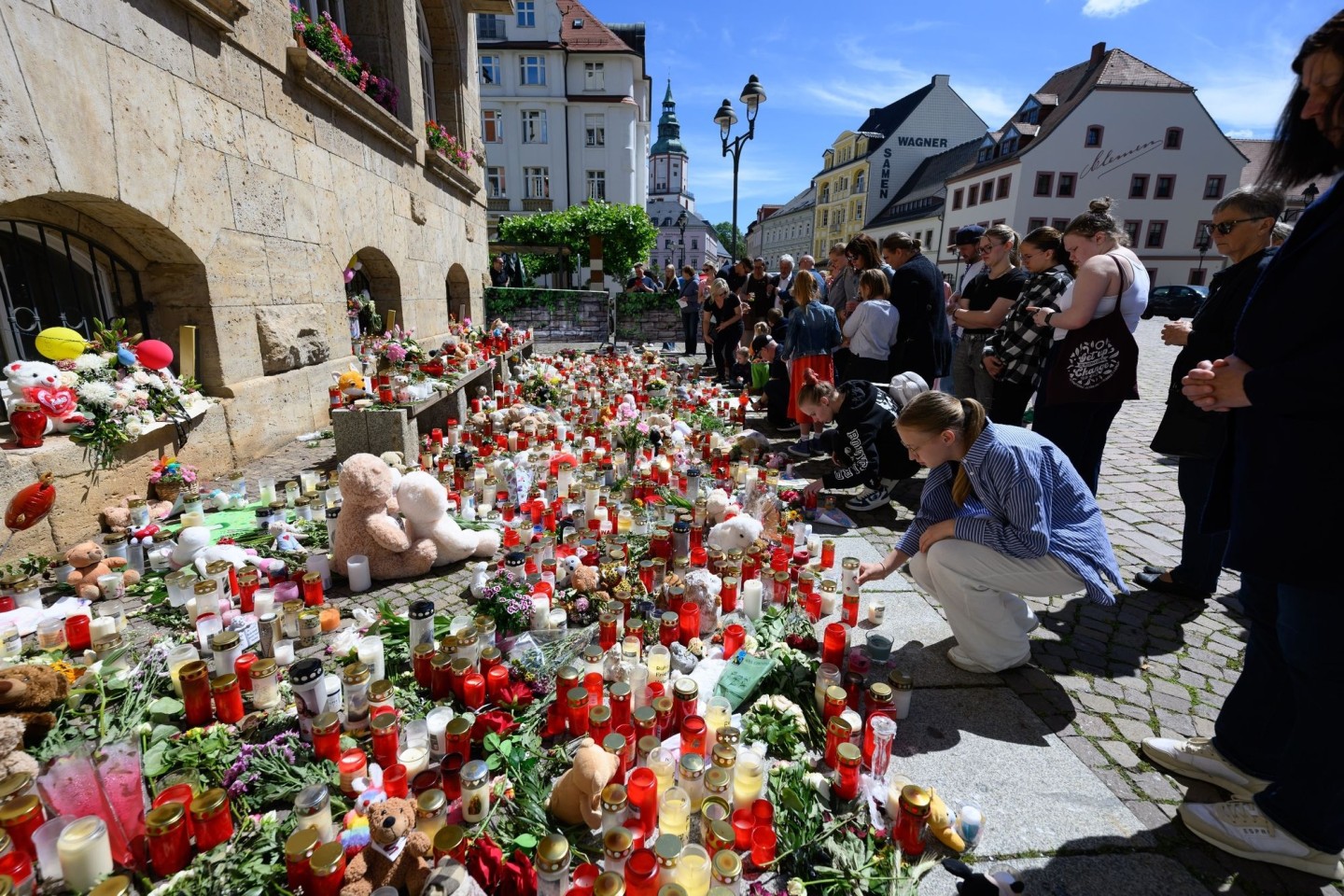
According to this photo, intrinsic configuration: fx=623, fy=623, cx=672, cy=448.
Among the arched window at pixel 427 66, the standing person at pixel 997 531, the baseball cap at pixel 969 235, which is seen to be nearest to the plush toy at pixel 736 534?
the standing person at pixel 997 531

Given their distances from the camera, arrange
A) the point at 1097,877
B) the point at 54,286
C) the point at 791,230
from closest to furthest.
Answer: the point at 1097,877 → the point at 54,286 → the point at 791,230

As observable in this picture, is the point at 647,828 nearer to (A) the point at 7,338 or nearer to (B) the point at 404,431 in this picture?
(B) the point at 404,431

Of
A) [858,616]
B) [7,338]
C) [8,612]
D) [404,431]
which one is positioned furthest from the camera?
[404,431]

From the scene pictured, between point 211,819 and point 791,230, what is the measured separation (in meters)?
66.5

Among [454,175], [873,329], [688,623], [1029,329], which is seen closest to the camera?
[688,623]

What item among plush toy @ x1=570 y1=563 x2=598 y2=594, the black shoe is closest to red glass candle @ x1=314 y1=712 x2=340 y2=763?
plush toy @ x1=570 y1=563 x2=598 y2=594

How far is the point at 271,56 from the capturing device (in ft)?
19.5

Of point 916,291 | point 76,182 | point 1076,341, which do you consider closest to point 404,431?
point 76,182

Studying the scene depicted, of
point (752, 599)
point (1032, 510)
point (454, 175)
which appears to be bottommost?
point (752, 599)

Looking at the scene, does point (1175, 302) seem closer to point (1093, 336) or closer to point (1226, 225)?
point (1093, 336)

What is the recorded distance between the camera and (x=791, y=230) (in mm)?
62781

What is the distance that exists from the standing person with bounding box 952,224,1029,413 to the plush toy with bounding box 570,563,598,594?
3285mm

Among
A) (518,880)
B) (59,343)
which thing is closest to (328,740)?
(518,880)

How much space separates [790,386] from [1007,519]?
4663 millimetres
